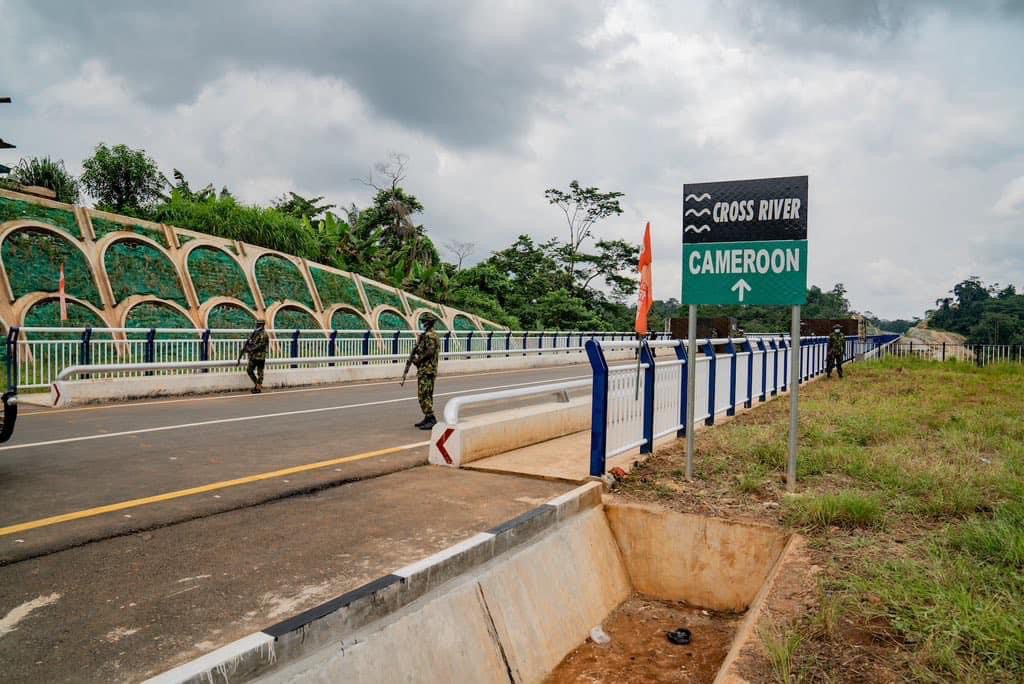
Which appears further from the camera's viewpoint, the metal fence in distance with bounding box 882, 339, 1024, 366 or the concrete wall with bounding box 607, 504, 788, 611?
the metal fence in distance with bounding box 882, 339, 1024, 366

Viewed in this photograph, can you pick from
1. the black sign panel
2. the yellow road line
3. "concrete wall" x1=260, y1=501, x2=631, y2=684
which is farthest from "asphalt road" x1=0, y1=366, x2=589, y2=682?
the black sign panel

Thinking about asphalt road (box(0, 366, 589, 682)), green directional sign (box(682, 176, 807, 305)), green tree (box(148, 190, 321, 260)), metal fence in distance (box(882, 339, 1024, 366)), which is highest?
green tree (box(148, 190, 321, 260))

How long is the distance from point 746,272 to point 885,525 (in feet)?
8.25

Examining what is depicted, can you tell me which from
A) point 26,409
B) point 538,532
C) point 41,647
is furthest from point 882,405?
point 26,409

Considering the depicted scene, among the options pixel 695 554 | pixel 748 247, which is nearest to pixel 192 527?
pixel 695 554

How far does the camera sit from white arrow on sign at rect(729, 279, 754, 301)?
6.69 meters

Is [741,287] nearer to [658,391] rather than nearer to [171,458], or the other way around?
[658,391]

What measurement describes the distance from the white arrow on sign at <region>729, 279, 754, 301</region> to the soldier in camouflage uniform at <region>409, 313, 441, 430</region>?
501cm

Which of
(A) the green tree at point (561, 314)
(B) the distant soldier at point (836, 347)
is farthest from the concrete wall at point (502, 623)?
(A) the green tree at point (561, 314)

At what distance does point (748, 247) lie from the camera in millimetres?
6719

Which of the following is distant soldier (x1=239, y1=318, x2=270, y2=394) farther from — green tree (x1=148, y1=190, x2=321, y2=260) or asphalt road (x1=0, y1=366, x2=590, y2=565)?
green tree (x1=148, y1=190, x2=321, y2=260)

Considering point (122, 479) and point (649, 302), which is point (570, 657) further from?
point (122, 479)

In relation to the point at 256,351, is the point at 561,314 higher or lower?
higher

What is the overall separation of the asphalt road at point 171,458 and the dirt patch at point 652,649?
9.38ft
